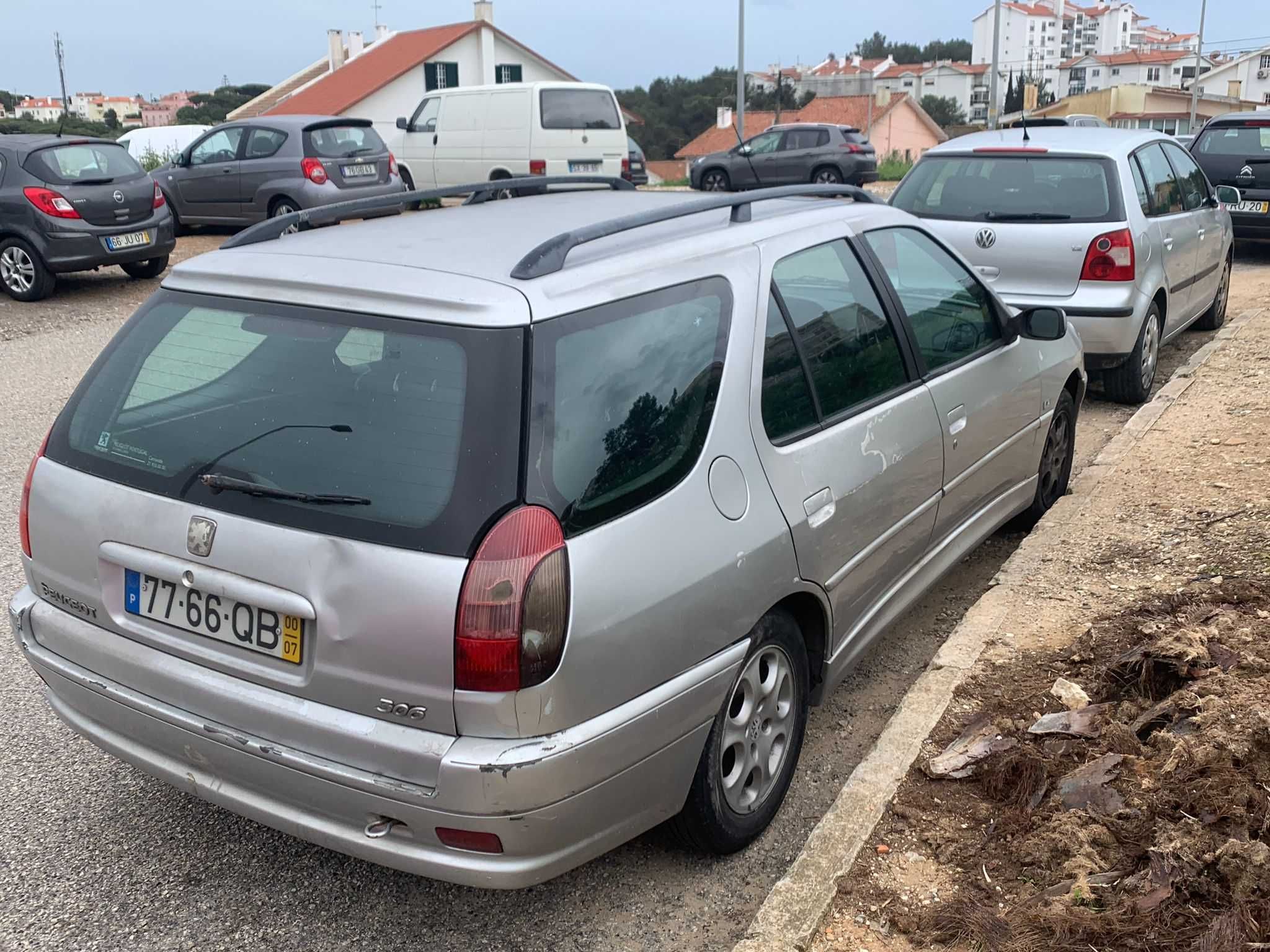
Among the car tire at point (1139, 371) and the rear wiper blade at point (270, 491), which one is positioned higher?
the rear wiper blade at point (270, 491)

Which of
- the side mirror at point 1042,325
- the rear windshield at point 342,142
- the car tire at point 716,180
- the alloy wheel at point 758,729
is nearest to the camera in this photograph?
the alloy wheel at point 758,729

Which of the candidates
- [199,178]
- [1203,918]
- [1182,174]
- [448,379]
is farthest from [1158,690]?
[199,178]

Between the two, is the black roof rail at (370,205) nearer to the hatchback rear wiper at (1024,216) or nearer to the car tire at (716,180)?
the hatchback rear wiper at (1024,216)

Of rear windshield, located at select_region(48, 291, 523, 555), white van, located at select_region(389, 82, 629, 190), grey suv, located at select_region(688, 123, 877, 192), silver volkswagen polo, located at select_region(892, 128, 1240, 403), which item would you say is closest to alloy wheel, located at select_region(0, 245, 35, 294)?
white van, located at select_region(389, 82, 629, 190)

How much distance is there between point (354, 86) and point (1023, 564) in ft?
159

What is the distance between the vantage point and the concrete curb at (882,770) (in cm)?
278

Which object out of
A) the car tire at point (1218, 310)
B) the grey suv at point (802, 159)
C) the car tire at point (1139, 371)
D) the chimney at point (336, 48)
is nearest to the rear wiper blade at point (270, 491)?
the car tire at point (1139, 371)

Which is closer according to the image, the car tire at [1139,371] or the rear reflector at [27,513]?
the rear reflector at [27,513]

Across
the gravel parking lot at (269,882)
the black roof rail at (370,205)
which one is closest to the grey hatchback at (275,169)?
the black roof rail at (370,205)

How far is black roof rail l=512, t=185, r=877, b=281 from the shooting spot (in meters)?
2.84

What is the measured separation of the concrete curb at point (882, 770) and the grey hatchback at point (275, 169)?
12.6 meters

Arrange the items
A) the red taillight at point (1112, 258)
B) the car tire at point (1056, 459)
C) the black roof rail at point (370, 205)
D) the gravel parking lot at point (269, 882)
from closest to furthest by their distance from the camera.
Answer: the gravel parking lot at point (269, 882) < the black roof rail at point (370, 205) < the car tire at point (1056, 459) < the red taillight at point (1112, 258)

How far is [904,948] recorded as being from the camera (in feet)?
9.00

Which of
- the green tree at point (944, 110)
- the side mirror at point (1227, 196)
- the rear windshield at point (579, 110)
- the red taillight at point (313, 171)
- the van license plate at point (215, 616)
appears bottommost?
the van license plate at point (215, 616)
